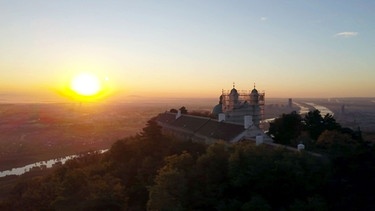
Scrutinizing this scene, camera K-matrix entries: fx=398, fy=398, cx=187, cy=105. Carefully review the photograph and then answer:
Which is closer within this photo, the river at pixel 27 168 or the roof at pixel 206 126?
the roof at pixel 206 126

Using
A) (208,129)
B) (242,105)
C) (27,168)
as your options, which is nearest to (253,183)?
(208,129)

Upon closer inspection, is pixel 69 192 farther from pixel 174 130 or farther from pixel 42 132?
pixel 42 132

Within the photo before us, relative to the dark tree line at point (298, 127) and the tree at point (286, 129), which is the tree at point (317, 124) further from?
the tree at point (286, 129)

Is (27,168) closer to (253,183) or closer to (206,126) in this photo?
(206,126)

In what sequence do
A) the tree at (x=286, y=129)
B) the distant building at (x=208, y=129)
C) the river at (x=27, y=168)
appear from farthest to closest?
the river at (x=27, y=168) < the tree at (x=286, y=129) < the distant building at (x=208, y=129)

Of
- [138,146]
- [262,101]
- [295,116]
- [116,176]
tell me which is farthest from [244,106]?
[116,176]

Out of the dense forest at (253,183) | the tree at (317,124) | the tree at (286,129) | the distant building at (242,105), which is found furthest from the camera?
the distant building at (242,105)

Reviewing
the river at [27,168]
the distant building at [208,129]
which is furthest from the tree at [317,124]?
the river at [27,168]
